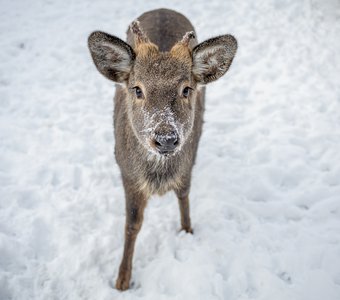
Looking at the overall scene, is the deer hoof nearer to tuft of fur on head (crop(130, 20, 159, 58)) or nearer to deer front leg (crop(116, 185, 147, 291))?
deer front leg (crop(116, 185, 147, 291))

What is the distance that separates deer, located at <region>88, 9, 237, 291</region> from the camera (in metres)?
2.80

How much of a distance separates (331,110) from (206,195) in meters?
2.74

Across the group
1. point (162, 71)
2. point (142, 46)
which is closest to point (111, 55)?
point (142, 46)

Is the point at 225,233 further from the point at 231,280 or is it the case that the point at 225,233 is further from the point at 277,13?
the point at 277,13

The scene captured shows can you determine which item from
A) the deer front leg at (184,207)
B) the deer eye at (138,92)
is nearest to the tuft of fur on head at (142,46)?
the deer eye at (138,92)

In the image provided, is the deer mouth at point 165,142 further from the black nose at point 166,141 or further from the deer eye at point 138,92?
the deer eye at point 138,92

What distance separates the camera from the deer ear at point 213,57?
305 cm

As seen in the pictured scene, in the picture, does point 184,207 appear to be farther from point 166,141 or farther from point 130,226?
point 166,141

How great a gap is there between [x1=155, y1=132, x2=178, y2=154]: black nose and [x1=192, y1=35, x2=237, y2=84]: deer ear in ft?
3.06

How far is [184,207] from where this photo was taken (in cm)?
393

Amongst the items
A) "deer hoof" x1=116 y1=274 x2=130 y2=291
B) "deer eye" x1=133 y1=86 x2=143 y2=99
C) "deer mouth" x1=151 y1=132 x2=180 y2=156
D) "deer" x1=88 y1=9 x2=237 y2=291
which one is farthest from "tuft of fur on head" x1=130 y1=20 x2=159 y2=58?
"deer hoof" x1=116 y1=274 x2=130 y2=291

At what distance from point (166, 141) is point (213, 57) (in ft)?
3.68

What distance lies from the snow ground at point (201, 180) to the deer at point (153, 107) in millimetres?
559

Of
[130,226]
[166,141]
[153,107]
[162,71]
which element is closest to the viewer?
[166,141]
